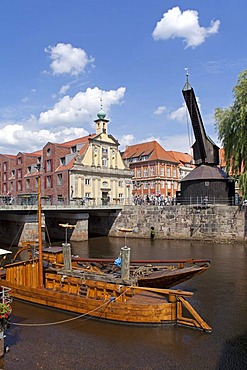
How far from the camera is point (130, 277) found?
14602 millimetres

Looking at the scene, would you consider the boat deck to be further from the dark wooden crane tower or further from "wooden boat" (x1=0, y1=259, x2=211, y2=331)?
the dark wooden crane tower

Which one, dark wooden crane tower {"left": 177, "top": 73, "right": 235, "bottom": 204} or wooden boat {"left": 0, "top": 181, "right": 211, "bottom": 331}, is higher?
dark wooden crane tower {"left": 177, "top": 73, "right": 235, "bottom": 204}

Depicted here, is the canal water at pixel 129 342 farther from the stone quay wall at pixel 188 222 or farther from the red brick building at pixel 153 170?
the red brick building at pixel 153 170

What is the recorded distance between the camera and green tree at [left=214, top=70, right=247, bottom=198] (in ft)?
105

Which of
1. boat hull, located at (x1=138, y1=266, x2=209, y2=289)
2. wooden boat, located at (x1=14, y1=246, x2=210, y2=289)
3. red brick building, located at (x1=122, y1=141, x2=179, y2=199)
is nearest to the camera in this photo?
boat hull, located at (x1=138, y1=266, x2=209, y2=289)

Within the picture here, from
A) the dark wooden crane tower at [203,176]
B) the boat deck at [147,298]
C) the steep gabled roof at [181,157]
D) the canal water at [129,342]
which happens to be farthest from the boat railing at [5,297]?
the steep gabled roof at [181,157]

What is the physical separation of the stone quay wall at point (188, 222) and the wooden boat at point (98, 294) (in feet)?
72.4

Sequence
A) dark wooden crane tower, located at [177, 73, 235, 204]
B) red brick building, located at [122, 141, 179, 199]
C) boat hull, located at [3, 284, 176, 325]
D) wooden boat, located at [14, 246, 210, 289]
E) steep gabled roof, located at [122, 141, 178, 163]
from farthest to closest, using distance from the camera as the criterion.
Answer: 1. steep gabled roof, located at [122, 141, 178, 163]
2. red brick building, located at [122, 141, 179, 199]
3. dark wooden crane tower, located at [177, 73, 235, 204]
4. wooden boat, located at [14, 246, 210, 289]
5. boat hull, located at [3, 284, 176, 325]

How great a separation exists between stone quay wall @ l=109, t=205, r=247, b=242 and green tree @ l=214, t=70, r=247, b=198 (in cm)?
399

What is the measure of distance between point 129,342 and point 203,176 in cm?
3068

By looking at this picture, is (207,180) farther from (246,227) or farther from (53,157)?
(53,157)

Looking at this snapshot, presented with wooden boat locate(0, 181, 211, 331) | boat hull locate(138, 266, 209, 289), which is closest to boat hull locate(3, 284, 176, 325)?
wooden boat locate(0, 181, 211, 331)

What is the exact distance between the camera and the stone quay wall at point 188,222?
114 feet

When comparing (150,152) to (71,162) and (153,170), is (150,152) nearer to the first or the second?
(153,170)
